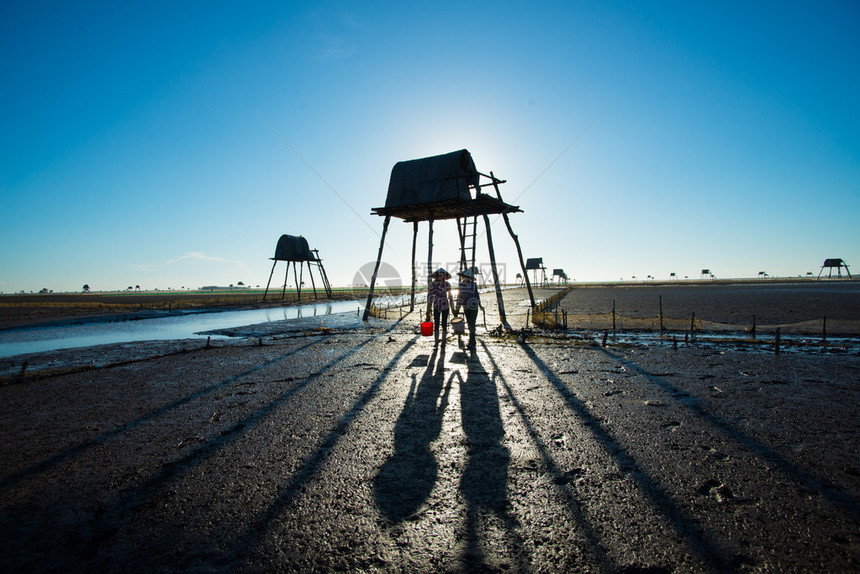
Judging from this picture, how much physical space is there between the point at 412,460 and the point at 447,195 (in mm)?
12809

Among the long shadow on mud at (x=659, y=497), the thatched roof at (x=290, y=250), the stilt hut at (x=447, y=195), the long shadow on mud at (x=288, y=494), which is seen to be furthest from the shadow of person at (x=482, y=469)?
the thatched roof at (x=290, y=250)

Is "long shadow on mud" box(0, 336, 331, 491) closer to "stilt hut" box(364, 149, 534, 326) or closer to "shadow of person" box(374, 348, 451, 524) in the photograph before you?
"shadow of person" box(374, 348, 451, 524)

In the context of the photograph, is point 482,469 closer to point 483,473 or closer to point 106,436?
point 483,473

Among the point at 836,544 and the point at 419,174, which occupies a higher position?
the point at 419,174

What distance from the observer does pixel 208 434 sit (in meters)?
3.98

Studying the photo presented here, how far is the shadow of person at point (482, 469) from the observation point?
2404 millimetres

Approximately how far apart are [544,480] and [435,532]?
106 cm

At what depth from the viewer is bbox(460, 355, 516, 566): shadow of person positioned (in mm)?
2404

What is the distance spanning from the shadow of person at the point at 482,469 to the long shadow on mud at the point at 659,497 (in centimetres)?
96

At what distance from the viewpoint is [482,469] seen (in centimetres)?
317

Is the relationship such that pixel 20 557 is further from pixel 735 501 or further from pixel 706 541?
pixel 735 501

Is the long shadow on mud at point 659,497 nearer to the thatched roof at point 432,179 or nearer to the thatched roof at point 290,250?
the thatched roof at point 432,179

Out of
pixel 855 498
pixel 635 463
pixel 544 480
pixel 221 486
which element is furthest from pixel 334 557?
pixel 855 498

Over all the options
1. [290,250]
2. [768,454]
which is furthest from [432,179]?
[290,250]
